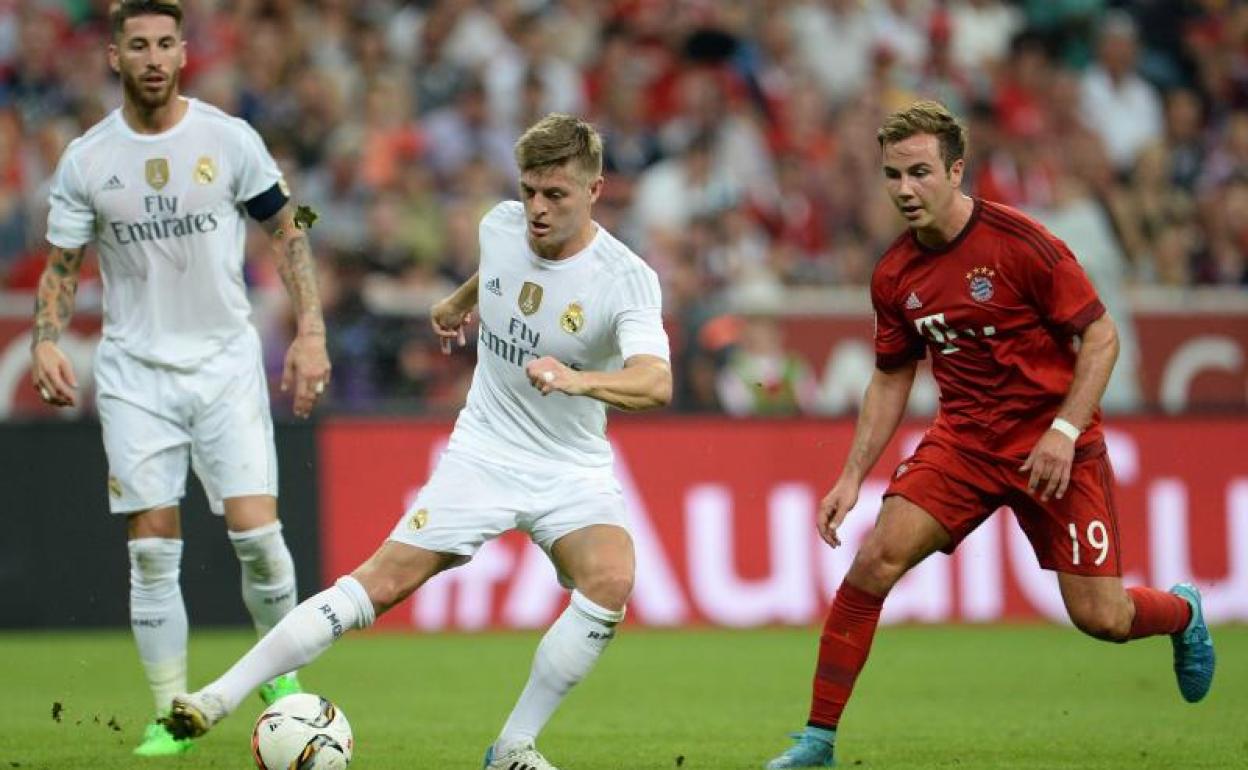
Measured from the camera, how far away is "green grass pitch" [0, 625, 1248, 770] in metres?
8.11

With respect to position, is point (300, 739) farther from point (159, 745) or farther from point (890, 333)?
point (890, 333)

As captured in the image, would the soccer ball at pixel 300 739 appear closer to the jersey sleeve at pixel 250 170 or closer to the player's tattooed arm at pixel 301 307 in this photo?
the player's tattooed arm at pixel 301 307

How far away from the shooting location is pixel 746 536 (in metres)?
13.5

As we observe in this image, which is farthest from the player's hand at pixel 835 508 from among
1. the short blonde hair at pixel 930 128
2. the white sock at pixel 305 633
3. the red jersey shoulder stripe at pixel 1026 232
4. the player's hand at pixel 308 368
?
the player's hand at pixel 308 368

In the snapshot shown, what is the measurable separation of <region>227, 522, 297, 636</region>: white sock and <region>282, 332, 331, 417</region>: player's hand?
55cm

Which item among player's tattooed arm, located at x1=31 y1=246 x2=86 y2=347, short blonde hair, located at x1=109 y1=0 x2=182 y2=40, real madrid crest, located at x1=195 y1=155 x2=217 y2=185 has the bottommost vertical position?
player's tattooed arm, located at x1=31 y1=246 x2=86 y2=347

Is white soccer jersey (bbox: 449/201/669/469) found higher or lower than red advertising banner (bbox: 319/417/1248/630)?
higher

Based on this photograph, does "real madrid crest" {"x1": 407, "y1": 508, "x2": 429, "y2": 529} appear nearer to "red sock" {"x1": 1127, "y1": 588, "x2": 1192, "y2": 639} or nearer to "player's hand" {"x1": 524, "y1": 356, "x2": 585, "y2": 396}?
"player's hand" {"x1": 524, "y1": 356, "x2": 585, "y2": 396}

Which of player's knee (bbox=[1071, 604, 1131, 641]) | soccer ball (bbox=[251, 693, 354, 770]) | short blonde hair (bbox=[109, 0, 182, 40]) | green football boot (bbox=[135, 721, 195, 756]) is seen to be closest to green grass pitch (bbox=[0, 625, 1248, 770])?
green football boot (bbox=[135, 721, 195, 756])

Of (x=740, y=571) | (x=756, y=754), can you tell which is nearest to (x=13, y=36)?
(x=740, y=571)

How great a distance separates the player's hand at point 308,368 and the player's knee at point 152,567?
2.54 ft

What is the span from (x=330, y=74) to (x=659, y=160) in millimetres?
2662

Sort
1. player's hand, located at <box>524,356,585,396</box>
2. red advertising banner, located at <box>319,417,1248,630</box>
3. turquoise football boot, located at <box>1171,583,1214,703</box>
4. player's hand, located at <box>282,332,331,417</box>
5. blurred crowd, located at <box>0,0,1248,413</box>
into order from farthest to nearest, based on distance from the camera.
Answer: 1. blurred crowd, located at <box>0,0,1248,413</box>
2. red advertising banner, located at <box>319,417,1248,630</box>
3. player's hand, located at <box>282,332,331,417</box>
4. turquoise football boot, located at <box>1171,583,1214,703</box>
5. player's hand, located at <box>524,356,585,396</box>

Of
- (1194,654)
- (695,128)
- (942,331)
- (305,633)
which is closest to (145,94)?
(305,633)
